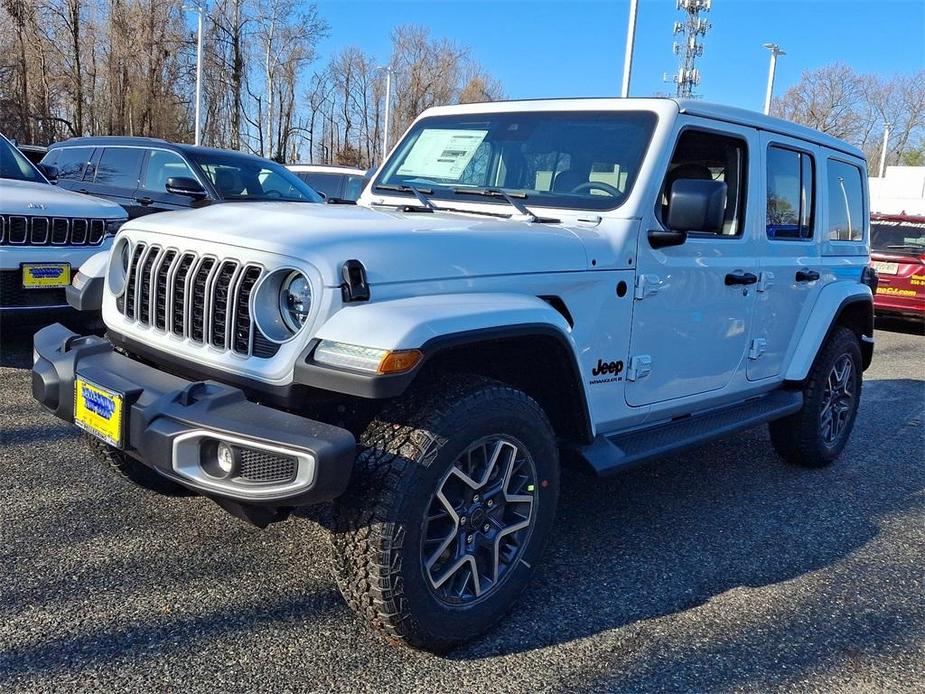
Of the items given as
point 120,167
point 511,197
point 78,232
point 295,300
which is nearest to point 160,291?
point 295,300

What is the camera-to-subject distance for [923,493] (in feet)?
15.2

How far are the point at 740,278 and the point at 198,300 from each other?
258 cm

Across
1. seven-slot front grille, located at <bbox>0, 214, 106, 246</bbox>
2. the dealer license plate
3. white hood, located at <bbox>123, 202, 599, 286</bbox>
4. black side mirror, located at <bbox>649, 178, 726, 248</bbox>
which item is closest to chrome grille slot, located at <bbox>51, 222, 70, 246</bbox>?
seven-slot front grille, located at <bbox>0, 214, 106, 246</bbox>

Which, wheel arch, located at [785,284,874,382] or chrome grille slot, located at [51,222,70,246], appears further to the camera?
chrome grille slot, located at [51,222,70,246]

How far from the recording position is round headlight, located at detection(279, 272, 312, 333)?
241 centimetres

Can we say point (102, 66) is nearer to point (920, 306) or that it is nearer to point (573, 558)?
point (920, 306)

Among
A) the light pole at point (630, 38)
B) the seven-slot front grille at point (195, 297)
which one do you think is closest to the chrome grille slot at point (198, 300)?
the seven-slot front grille at point (195, 297)

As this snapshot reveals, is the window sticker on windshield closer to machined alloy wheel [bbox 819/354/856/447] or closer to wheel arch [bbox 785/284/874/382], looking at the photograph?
wheel arch [bbox 785/284/874/382]

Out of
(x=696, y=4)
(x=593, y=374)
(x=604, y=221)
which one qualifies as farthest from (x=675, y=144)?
(x=696, y=4)

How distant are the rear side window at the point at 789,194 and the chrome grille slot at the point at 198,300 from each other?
292cm

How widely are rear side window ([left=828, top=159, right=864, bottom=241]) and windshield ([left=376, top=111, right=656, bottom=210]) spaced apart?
6.54 feet

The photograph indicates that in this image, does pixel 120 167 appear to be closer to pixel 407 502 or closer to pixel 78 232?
pixel 78 232

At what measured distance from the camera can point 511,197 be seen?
347 centimetres

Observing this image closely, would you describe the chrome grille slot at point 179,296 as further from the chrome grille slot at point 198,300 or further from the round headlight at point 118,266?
the round headlight at point 118,266
